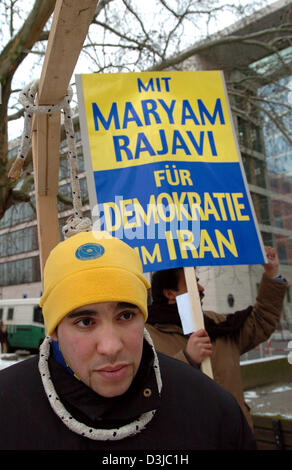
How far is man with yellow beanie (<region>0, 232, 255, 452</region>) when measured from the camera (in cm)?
94

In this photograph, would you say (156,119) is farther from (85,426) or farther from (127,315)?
(85,426)

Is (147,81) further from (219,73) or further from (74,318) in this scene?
(74,318)

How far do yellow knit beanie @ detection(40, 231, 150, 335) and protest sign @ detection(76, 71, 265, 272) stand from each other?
79cm

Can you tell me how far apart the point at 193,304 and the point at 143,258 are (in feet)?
1.00

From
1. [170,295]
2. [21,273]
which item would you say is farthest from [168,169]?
[21,273]

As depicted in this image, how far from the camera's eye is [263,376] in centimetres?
531

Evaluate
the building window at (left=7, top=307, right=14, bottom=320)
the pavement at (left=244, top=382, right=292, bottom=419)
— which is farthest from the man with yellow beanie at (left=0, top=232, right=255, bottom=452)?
the building window at (left=7, top=307, right=14, bottom=320)

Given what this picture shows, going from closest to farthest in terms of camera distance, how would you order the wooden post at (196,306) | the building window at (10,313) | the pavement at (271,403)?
the wooden post at (196,306)
the pavement at (271,403)
the building window at (10,313)

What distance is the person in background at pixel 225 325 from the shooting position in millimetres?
2021

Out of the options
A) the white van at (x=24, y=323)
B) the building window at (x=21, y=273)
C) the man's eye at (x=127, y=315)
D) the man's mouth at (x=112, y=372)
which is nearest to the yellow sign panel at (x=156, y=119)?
the man's eye at (x=127, y=315)

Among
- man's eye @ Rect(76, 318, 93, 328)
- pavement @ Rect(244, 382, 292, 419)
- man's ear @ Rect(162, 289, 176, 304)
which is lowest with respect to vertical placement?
pavement @ Rect(244, 382, 292, 419)

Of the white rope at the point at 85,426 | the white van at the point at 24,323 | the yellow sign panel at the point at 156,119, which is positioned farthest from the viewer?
the white van at the point at 24,323

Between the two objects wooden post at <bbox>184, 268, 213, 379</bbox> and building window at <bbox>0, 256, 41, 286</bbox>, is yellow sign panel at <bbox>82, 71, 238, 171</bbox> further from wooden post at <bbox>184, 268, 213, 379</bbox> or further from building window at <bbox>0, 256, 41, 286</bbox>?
building window at <bbox>0, 256, 41, 286</bbox>

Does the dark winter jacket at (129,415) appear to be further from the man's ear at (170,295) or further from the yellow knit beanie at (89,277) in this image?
the man's ear at (170,295)
